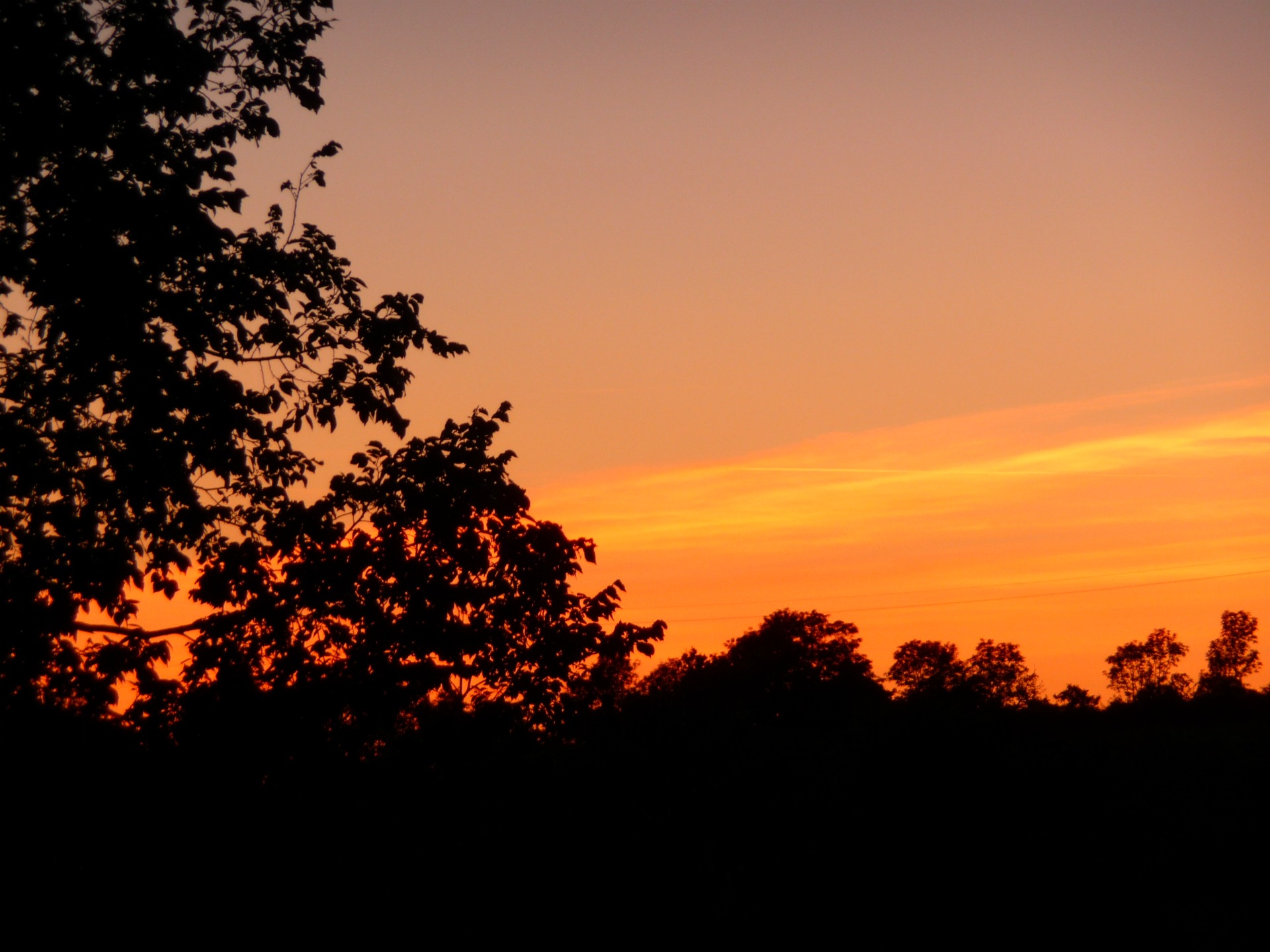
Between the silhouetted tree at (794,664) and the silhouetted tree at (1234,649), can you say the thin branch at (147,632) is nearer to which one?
the silhouetted tree at (794,664)

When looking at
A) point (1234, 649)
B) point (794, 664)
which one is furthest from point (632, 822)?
point (1234, 649)

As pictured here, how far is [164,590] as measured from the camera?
1351 centimetres

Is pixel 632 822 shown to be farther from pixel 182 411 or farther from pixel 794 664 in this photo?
pixel 794 664

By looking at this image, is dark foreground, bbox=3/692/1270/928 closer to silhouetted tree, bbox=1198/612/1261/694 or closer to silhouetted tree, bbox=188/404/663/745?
silhouetted tree, bbox=188/404/663/745

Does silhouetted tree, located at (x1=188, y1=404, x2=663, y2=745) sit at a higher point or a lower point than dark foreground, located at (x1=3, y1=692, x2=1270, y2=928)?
higher

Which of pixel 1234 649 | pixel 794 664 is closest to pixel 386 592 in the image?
pixel 794 664

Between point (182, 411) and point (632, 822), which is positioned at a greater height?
point (182, 411)

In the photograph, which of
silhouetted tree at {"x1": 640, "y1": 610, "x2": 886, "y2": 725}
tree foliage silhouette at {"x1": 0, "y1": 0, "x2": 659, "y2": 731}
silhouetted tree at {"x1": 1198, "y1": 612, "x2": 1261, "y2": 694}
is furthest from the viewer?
silhouetted tree at {"x1": 1198, "y1": 612, "x2": 1261, "y2": 694}

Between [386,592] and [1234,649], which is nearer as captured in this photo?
[386,592]

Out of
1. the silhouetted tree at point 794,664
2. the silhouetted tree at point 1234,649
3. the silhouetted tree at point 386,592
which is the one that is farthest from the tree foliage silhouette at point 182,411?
the silhouetted tree at point 1234,649

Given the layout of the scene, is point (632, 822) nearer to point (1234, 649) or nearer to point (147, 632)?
point (147, 632)

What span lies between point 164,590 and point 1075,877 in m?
11.5

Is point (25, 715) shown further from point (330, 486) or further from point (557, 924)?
point (557, 924)

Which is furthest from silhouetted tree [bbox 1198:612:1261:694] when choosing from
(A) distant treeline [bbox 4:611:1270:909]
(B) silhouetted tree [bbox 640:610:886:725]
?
(A) distant treeline [bbox 4:611:1270:909]
